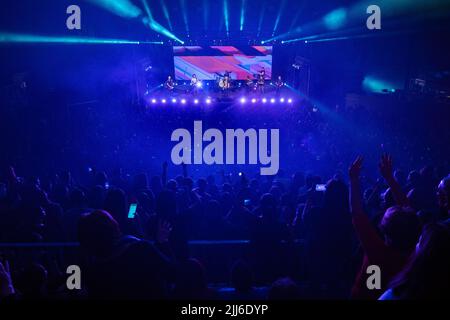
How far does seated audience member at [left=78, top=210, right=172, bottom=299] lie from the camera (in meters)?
1.89

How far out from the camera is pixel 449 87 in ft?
28.0

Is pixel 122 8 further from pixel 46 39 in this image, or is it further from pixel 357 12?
pixel 357 12

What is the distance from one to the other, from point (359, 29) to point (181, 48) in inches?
239

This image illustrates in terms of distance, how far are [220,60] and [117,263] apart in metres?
12.0

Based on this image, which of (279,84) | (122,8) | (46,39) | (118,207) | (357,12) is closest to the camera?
(118,207)

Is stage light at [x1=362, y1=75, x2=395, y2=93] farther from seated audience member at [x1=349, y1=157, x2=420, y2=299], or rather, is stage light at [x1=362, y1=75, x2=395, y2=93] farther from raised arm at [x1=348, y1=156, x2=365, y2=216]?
seated audience member at [x1=349, y1=157, x2=420, y2=299]

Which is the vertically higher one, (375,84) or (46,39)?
(46,39)

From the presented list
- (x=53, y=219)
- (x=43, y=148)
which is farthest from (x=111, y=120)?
(x=53, y=219)

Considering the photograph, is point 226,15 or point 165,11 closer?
point 165,11

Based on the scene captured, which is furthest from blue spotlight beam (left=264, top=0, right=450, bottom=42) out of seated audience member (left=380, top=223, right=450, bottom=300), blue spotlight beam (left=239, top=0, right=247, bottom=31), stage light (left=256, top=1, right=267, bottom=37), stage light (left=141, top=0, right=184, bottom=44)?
stage light (left=141, top=0, right=184, bottom=44)

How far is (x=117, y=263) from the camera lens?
75.3 inches

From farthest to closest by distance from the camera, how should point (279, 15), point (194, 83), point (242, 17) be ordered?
point (194, 83), point (242, 17), point (279, 15)

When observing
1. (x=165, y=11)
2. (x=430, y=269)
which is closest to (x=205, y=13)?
(x=165, y=11)

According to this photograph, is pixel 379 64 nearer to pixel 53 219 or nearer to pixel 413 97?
pixel 413 97
